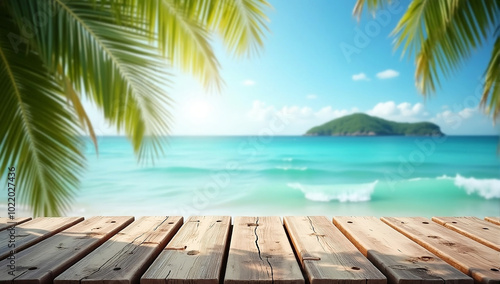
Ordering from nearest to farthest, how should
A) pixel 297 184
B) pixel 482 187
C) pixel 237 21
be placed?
pixel 237 21
pixel 482 187
pixel 297 184

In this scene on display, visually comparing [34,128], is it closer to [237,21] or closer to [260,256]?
[237,21]

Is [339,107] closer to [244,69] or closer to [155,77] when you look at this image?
[244,69]

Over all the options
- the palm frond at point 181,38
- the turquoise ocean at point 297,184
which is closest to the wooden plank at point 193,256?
the palm frond at point 181,38

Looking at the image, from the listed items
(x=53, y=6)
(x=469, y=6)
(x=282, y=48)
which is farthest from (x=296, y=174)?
(x=282, y=48)

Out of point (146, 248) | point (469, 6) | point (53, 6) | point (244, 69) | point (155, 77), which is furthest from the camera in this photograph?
point (244, 69)

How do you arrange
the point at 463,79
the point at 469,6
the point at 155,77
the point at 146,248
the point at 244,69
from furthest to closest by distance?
1. the point at 244,69
2. the point at 463,79
3. the point at 469,6
4. the point at 155,77
5. the point at 146,248

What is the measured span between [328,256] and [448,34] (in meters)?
3.65

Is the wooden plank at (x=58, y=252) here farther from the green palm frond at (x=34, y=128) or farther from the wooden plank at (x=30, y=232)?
the green palm frond at (x=34, y=128)

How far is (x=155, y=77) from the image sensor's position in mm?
3316

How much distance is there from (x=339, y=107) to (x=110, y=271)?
38145mm

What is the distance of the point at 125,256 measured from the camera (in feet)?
4.31

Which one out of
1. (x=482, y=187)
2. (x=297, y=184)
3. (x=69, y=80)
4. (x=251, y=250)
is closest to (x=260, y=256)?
(x=251, y=250)

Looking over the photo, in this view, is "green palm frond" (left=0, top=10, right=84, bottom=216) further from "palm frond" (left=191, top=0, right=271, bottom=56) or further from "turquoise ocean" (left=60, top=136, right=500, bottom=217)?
"turquoise ocean" (left=60, top=136, right=500, bottom=217)

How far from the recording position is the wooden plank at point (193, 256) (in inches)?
43.8
